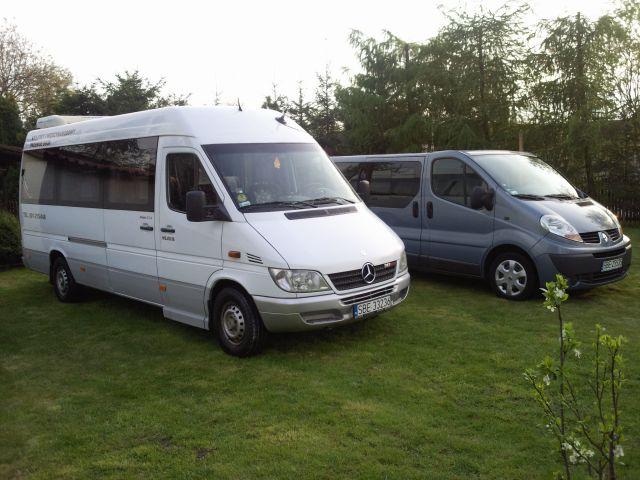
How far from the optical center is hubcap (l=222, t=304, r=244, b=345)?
5.91 m

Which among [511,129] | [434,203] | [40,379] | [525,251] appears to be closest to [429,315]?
[525,251]

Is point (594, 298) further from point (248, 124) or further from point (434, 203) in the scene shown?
point (248, 124)

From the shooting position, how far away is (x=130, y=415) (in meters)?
4.68

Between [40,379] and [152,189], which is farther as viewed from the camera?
[152,189]

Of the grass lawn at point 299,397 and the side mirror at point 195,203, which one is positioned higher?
the side mirror at point 195,203

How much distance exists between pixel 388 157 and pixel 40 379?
6.08 m

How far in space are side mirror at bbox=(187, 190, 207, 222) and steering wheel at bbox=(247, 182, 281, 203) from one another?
0.52 meters

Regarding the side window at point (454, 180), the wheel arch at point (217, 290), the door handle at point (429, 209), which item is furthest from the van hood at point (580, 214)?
the wheel arch at point (217, 290)

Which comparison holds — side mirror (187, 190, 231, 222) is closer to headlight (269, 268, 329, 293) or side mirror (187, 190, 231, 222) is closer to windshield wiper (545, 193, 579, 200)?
headlight (269, 268, 329, 293)

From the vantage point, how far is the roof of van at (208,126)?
646 centimetres

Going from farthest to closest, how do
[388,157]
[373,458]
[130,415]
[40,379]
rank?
1. [388,157]
2. [40,379]
3. [130,415]
4. [373,458]

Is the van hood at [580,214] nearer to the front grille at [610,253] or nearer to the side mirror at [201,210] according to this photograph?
the front grille at [610,253]

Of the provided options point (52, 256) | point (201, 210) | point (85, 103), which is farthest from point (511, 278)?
point (85, 103)

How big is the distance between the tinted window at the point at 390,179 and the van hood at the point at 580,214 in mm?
2080
